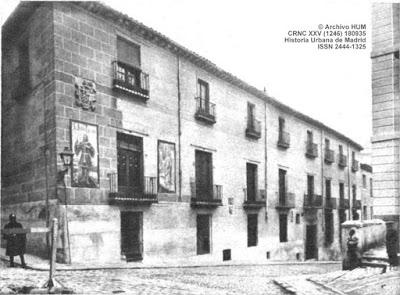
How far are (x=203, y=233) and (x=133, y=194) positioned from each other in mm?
3876

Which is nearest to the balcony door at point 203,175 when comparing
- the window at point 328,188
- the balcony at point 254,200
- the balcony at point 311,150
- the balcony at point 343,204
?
the balcony at point 254,200

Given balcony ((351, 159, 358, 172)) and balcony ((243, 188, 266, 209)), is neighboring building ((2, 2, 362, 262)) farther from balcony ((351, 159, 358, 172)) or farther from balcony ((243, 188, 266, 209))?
balcony ((351, 159, 358, 172))

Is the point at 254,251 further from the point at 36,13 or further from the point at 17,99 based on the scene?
the point at 36,13

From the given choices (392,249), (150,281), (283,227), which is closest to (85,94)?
(150,281)

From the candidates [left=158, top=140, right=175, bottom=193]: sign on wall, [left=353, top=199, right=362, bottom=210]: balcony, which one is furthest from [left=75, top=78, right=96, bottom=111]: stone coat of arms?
[left=353, top=199, right=362, bottom=210]: balcony

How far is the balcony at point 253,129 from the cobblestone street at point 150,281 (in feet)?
26.9

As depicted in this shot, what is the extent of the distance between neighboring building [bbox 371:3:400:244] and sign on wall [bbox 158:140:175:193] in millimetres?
5717

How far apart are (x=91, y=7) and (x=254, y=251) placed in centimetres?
1073

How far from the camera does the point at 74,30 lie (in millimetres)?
10312

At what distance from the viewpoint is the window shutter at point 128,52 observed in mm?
11664

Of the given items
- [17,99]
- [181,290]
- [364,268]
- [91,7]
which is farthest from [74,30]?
[364,268]

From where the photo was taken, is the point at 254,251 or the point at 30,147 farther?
the point at 254,251

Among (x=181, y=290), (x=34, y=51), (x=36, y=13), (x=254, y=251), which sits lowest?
(x=254, y=251)

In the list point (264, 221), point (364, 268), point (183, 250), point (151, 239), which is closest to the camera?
point (364, 268)
